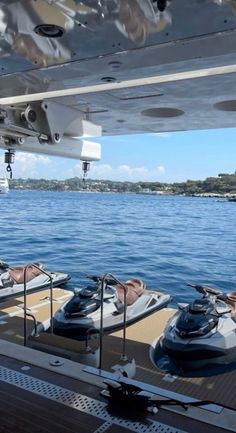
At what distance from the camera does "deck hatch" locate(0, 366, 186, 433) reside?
2428 mm

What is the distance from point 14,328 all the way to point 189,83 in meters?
4.48

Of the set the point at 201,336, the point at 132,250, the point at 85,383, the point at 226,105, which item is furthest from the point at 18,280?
the point at 132,250

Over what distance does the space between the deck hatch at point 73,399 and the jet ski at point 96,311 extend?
8.44 ft

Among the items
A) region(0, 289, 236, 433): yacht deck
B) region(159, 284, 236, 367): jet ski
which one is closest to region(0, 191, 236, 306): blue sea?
region(159, 284, 236, 367): jet ski

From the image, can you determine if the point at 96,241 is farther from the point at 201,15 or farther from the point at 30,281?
the point at 201,15

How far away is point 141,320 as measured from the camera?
697 centimetres

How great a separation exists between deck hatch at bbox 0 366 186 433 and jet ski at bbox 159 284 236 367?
2826 mm

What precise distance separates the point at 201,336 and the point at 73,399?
3124 mm

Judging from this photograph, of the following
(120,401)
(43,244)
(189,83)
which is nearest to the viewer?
(120,401)

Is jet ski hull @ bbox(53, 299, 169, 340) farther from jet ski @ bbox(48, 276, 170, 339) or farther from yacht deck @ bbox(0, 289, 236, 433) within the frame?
yacht deck @ bbox(0, 289, 236, 433)

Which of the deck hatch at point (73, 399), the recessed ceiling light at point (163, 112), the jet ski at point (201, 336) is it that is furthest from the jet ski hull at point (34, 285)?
the deck hatch at point (73, 399)

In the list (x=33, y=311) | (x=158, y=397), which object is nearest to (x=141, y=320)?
(x=33, y=311)

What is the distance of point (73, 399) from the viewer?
2699 mm

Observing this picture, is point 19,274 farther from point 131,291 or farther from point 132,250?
point 132,250
